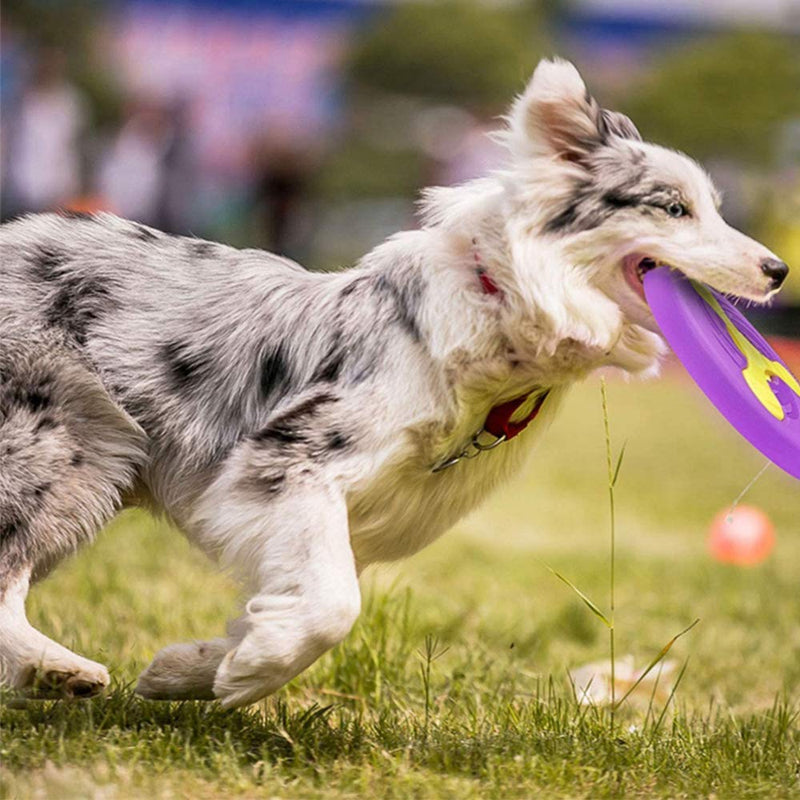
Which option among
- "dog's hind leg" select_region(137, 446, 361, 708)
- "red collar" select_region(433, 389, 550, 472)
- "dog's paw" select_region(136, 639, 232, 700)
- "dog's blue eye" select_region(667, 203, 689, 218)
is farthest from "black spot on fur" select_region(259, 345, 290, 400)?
"dog's blue eye" select_region(667, 203, 689, 218)

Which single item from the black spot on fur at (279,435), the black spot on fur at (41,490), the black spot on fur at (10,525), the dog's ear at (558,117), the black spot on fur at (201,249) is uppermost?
the dog's ear at (558,117)

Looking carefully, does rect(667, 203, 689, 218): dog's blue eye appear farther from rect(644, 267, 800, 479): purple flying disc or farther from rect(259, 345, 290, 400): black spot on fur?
rect(259, 345, 290, 400): black spot on fur

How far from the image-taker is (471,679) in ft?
16.4

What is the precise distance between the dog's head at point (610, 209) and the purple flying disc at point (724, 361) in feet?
0.26

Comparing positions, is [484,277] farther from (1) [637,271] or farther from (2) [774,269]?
(2) [774,269]

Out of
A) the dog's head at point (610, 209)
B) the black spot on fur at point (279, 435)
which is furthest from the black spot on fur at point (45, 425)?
the dog's head at point (610, 209)

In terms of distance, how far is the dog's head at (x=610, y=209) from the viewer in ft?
13.0

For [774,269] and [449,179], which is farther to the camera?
[449,179]

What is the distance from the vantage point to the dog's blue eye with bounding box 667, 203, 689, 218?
3.98 metres

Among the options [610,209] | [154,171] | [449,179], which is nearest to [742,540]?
[610,209]

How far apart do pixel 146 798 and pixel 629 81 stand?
1467 inches

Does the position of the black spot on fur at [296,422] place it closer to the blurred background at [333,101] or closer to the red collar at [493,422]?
the red collar at [493,422]

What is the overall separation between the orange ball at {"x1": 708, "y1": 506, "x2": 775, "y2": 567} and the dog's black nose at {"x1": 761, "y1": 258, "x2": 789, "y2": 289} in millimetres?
3949

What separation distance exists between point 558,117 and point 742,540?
4.46 metres
